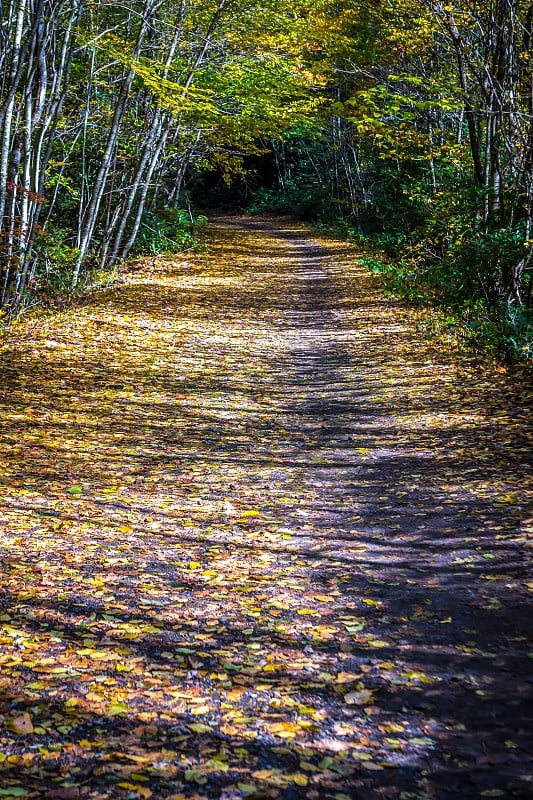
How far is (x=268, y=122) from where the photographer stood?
19.0m

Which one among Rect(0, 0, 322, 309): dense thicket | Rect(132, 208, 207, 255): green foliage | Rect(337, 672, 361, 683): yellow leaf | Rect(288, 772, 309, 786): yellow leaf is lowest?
Rect(337, 672, 361, 683): yellow leaf

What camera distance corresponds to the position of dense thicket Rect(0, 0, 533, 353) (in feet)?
31.6

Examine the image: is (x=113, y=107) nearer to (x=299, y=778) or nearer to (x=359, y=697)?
(x=359, y=697)

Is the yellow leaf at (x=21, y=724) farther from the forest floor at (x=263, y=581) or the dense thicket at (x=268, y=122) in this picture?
the dense thicket at (x=268, y=122)

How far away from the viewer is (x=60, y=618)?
12.2ft

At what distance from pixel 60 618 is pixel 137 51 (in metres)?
11.5

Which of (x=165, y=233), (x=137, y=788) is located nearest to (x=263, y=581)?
(x=137, y=788)

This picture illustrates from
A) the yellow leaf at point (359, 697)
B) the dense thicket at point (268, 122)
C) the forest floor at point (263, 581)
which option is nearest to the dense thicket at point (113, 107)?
the dense thicket at point (268, 122)

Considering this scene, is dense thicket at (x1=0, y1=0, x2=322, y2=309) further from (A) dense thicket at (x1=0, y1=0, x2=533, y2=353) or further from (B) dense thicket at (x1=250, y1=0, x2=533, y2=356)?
(B) dense thicket at (x1=250, y1=0, x2=533, y2=356)

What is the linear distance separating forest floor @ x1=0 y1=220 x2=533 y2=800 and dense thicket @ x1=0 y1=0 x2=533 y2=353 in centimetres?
213

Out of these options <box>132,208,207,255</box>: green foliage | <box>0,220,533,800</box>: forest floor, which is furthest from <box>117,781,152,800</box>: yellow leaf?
<box>132,208,207,255</box>: green foliage

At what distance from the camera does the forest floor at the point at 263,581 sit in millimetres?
2742

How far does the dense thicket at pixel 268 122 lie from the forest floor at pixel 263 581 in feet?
7.00

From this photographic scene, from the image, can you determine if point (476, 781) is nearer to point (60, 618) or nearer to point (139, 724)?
point (139, 724)
